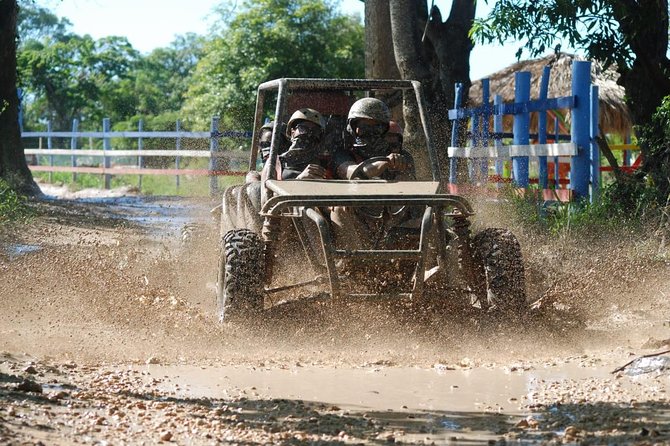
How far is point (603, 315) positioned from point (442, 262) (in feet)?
5.06

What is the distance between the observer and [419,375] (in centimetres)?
614

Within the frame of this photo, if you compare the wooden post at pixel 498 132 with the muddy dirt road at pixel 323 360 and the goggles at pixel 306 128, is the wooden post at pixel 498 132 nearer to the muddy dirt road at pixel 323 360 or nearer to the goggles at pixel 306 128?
the muddy dirt road at pixel 323 360

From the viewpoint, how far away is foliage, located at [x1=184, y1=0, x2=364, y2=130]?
3416cm

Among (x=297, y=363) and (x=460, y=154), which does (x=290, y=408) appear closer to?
(x=297, y=363)

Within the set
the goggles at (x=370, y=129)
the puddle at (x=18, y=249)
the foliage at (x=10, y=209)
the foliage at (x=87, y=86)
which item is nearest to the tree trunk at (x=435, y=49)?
the puddle at (x=18, y=249)

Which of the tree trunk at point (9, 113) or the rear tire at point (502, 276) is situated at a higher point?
the tree trunk at point (9, 113)

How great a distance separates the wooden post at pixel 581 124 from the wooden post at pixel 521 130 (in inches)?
42.4

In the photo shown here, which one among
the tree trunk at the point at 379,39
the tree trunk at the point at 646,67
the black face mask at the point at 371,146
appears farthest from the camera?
the tree trunk at the point at 379,39

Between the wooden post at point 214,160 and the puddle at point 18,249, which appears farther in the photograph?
the wooden post at point 214,160

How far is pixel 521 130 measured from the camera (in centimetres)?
1295

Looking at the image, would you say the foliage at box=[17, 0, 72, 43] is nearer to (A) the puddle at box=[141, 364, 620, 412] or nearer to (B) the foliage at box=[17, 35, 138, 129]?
(B) the foliage at box=[17, 35, 138, 129]

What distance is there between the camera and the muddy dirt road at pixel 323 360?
15.9 ft

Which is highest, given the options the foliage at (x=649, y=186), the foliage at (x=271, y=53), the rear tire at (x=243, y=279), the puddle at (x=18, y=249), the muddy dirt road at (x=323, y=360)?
the foliage at (x=271, y=53)

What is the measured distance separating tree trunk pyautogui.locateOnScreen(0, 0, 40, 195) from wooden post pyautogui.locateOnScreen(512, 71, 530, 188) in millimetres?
8985
